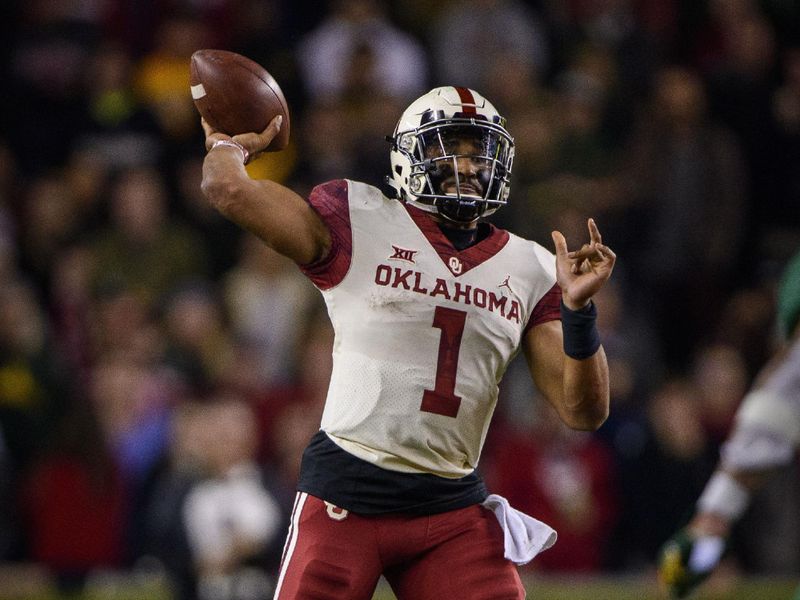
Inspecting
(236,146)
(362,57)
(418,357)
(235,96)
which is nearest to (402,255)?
(418,357)

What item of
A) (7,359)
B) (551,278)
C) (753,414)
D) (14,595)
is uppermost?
(551,278)

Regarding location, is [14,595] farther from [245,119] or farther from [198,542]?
[245,119]

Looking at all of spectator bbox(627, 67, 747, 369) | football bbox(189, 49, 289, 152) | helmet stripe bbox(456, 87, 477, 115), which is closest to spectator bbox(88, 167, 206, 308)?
spectator bbox(627, 67, 747, 369)

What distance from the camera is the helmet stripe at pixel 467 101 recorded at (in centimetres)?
430

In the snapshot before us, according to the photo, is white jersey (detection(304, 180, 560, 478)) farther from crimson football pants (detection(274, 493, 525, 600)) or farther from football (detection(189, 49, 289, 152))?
football (detection(189, 49, 289, 152))

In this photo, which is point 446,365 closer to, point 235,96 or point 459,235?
point 459,235

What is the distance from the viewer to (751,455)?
13.8 feet

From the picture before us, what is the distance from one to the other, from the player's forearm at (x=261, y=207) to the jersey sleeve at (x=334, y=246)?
0.18 feet

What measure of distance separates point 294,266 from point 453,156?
4284 mm

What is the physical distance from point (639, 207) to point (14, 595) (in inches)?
165

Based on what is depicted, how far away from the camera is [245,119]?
13.8 feet

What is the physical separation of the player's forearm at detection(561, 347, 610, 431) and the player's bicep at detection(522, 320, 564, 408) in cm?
6

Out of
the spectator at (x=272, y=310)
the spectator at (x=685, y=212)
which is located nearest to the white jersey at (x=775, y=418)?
the spectator at (x=272, y=310)

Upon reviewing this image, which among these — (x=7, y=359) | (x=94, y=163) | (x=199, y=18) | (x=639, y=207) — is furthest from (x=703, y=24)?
(x=7, y=359)
